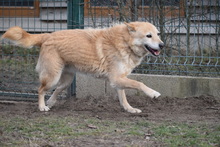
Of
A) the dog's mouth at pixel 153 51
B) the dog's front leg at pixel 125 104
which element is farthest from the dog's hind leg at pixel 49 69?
the dog's mouth at pixel 153 51

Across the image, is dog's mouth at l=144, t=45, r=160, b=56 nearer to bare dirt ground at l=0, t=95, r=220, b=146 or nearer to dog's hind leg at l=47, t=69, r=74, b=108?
bare dirt ground at l=0, t=95, r=220, b=146

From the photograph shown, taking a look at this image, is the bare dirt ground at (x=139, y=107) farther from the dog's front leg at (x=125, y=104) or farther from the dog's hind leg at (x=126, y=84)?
the dog's hind leg at (x=126, y=84)

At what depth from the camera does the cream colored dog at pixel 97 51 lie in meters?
5.90

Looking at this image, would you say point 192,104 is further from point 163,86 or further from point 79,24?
point 79,24

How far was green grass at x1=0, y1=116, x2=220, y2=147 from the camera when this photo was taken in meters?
4.20

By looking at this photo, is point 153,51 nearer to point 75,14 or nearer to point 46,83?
point 46,83

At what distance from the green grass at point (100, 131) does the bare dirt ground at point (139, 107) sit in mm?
330

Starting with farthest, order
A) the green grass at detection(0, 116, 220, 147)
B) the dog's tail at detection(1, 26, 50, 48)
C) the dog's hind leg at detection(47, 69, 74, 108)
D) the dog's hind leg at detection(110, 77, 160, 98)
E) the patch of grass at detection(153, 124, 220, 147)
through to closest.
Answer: the dog's hind leg at detection(47, 69, 74, 108) → the dog's tail at detection(1, 26, 50, 48) → the dog's hind leg at detection(110, 77, 160, 98) → the green grass at detection(0, 116, 220, 147) → the patch of grass at detection(153, 124, 220, 147)

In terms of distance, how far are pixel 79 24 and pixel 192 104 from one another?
250 centimetres

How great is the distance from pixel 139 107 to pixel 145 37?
4.00 feet

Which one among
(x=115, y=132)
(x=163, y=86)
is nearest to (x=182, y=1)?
(x=163, y=86)

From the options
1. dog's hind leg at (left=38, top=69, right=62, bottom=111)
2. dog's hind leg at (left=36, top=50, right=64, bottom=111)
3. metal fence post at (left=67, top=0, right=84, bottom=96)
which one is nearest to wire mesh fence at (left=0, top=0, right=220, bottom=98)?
metal fence post at (left=67, top=0, right=84, bottom=96)

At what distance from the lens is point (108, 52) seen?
596 cm

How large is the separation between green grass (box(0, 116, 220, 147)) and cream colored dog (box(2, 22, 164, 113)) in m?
0.93
